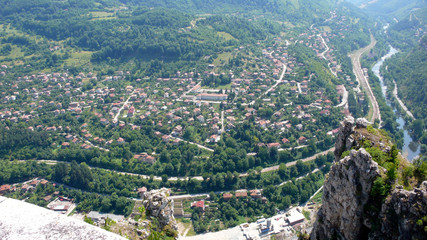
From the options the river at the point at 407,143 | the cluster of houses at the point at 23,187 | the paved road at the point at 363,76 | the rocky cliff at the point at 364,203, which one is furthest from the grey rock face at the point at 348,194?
the paved road at the point at 363,76

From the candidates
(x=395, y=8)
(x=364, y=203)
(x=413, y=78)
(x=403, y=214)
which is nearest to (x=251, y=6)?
(x=413, y=78)

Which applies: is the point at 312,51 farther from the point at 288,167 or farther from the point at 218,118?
the point at 288,167

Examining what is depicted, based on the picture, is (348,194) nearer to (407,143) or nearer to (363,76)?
(407,143)

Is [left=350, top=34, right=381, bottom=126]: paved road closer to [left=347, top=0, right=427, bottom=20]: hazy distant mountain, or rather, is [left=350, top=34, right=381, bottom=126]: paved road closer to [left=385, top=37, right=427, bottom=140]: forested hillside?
[left=385, top=37, right=427, bottom=140]: forested hillside

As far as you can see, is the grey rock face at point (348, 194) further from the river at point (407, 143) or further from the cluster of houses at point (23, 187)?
the cluster of houses at point (23, 187)

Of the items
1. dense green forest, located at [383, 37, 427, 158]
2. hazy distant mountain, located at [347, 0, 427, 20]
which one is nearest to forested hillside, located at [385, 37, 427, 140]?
dense green forest, located at [383, 37, 427, 158]

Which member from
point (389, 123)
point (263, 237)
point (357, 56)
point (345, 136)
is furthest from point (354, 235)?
point (357, 56)
